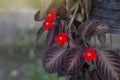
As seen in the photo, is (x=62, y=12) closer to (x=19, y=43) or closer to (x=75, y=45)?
(x=75, y=45)

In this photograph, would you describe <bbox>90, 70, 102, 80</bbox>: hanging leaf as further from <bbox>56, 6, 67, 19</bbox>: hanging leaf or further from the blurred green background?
the blurred green background

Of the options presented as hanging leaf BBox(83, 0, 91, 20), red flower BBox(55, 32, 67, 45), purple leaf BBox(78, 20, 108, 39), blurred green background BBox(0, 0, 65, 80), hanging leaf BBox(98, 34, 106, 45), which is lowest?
blurred green background BBox(0, 0, 65, 80)

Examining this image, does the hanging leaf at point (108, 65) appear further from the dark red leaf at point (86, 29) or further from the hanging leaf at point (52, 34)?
the hanging leaf at point (52, 34)

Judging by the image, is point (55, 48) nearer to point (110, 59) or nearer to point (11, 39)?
point (110, 59)

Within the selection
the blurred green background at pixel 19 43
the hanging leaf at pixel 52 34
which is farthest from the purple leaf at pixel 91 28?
the blurred green background at pixel 19 43

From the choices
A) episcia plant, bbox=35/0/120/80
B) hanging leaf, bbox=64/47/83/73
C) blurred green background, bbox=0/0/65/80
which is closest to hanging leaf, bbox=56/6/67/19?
episcia plant, bbox=35/0/120/80

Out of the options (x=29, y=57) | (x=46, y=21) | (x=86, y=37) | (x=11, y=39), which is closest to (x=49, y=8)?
(x=46, y=21)
